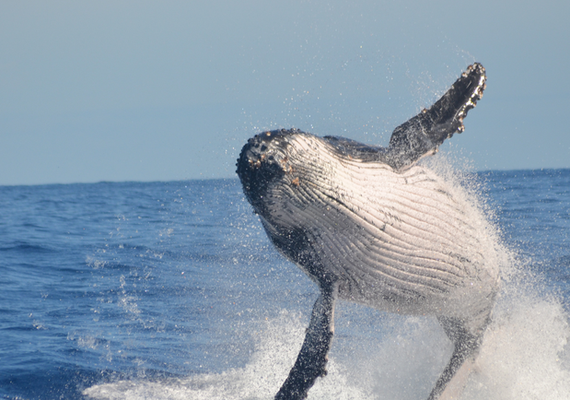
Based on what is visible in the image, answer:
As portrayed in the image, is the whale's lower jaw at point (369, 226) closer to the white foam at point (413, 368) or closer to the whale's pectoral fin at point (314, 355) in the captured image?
the whale's pectoral fin at point (314, 355)

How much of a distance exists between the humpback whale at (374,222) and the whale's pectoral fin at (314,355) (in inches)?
0.4

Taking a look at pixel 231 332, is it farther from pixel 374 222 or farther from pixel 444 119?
pixel 444 119

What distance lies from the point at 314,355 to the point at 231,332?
540 centimetres

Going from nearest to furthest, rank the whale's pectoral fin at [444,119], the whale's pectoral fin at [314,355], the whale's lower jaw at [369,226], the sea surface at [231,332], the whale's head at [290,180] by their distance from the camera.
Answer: the whale's head at [290,180] < the whale's lower jaw at [369,226] < the whale's pectoral fin at [314,355] < the whale's pectoral fin at [444,119] < the sea surface at [231,332]

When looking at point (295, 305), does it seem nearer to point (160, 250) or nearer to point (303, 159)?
point (303, 159)

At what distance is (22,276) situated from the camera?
1642 centimetres

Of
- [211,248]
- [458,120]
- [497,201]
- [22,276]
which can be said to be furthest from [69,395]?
[497,201]

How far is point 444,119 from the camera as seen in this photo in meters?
6.89

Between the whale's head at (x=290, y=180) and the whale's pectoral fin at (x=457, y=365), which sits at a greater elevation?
the whale's head at (x=290, y=180)

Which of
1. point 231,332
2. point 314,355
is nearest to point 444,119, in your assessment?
point 314,355

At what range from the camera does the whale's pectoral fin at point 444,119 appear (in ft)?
22.3

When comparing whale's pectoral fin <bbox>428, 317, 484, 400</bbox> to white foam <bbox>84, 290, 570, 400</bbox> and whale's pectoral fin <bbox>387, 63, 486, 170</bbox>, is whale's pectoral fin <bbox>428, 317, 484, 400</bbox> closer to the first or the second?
white foam <bbox>84, 290, 570, 400</bbox>

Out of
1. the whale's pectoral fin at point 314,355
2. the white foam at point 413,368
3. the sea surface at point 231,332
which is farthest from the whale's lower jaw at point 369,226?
the white foam at point 413,368

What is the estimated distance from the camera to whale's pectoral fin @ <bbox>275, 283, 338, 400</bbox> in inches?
243
